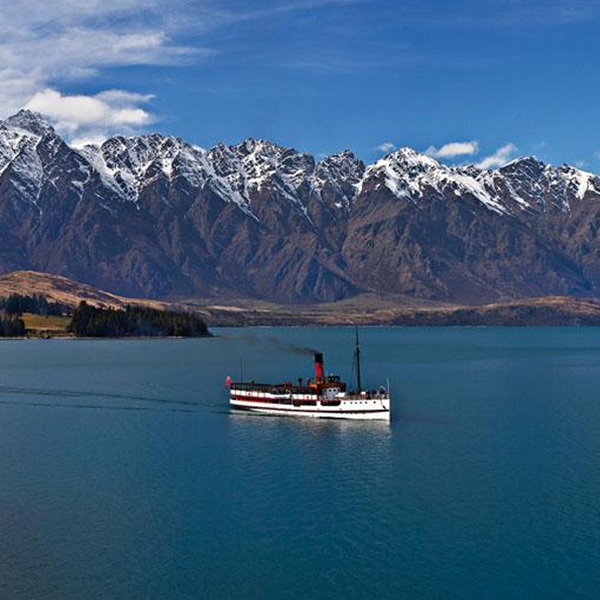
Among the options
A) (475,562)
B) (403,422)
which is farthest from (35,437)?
(475,562)

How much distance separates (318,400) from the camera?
154 m

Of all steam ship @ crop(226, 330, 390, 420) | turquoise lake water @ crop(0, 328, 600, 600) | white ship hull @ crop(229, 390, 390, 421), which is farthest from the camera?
steam ship @ crop(226, 330, 390, 420)

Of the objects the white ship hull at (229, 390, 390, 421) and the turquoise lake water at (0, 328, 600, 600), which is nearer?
the turquoise lake water at (0, 328, 600, 600)

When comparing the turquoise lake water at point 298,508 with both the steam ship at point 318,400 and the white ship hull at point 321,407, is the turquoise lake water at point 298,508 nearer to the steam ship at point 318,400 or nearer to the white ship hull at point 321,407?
the white ship hull at point 321,407

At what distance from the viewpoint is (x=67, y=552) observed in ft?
258

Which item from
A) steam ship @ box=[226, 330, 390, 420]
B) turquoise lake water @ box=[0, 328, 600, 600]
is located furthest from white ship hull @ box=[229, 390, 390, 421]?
turquoise lake water @ box=[0, 328, 600, 600]

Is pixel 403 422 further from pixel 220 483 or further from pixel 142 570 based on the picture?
pixel 142 570

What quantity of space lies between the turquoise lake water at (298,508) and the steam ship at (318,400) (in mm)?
3824

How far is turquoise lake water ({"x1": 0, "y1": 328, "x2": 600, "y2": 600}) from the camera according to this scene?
7294 centimetres

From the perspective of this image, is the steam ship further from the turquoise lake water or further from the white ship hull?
the turquoise lake water

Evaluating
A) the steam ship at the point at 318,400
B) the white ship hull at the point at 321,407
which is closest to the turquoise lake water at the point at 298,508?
the white ship hull at the point at 321,407

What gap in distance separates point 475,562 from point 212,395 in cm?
11851

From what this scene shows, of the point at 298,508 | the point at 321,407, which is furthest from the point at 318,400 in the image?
the point at 298,508

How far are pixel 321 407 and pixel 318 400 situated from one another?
1562 millimetres
